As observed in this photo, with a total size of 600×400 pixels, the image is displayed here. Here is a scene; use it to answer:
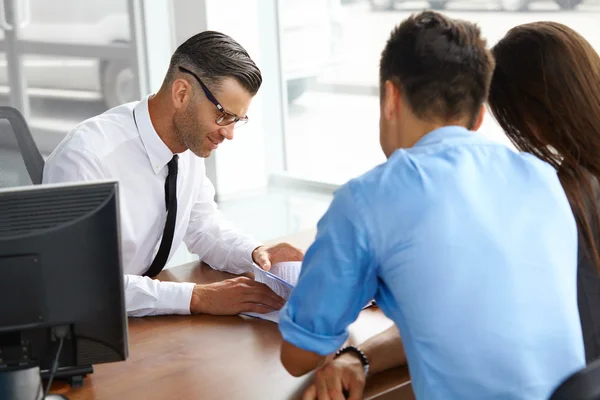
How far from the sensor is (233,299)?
2012 mm

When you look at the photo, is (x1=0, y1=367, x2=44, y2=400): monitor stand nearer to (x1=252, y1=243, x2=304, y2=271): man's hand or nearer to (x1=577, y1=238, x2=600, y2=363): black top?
(x1=252, y1=243, x2=304, y2=271): man's hand

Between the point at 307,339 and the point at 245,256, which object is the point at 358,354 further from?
the point at 245,256

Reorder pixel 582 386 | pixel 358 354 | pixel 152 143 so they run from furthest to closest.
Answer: pixel 152 143
pixel 358 354
pixel 582 386

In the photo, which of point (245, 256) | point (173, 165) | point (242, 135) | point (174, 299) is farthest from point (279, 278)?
point (242, 135)

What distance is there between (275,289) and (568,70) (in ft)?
2.67

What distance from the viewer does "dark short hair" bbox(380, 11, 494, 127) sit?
141 centimetres

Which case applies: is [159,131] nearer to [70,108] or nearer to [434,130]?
[434,130]

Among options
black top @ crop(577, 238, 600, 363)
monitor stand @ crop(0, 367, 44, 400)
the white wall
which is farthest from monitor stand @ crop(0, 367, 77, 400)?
the white wall

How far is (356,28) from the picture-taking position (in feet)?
19.5

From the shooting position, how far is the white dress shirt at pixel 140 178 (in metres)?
2.31

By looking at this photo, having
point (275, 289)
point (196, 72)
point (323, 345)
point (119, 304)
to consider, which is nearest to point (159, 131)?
point (196, 72)

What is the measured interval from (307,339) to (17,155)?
1365mm

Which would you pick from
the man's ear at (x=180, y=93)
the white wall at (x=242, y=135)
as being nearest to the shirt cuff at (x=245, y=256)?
the man's ear at (x=180, y=93)

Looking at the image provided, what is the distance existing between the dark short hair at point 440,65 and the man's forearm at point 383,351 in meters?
0.48
